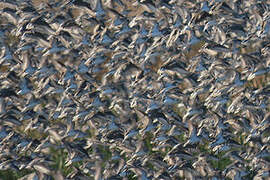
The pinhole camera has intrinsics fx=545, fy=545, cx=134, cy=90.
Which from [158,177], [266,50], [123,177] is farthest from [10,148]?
[266,50]

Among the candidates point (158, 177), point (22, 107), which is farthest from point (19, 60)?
point (158, 177)

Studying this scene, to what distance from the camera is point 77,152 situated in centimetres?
272

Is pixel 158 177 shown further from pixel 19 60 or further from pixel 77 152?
pixel 19 60

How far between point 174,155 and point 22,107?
0.87 m

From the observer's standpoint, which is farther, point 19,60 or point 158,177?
point 19,60

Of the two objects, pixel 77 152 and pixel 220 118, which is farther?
pixel 220 118

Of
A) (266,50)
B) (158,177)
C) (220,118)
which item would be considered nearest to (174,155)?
(158,177)

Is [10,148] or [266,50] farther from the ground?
[266,50]

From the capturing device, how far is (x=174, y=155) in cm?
280

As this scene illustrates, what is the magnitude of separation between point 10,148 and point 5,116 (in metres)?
0.20

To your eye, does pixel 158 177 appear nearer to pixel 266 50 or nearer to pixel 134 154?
pixel 134 154

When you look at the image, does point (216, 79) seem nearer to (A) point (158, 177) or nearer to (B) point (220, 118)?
(B) point (220, 118)

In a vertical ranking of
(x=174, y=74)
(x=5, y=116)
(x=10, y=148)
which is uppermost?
(x=174, y=74)

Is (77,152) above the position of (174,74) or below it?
below
